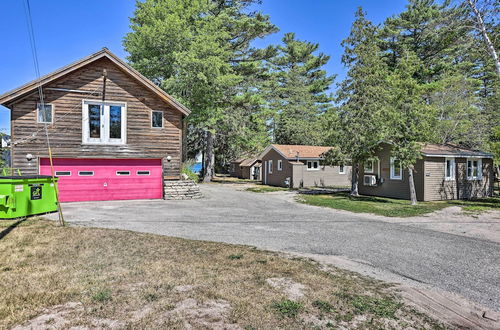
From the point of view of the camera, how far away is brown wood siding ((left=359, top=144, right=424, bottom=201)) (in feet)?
59.3

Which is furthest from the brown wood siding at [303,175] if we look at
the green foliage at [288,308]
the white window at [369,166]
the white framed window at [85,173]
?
the green foliage at [288,308]

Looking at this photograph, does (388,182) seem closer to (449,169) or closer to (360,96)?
(449,169)

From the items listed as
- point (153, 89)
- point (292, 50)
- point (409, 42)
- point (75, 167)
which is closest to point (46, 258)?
point (75, 167)

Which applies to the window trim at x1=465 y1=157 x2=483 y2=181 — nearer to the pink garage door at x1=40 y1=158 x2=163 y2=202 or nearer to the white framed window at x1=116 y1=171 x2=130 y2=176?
the pink garage door at x1=40 y1=158 x2=163 y2=202

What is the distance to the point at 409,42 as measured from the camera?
35719mm

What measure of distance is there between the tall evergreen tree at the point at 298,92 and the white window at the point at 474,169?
20812 millimetres

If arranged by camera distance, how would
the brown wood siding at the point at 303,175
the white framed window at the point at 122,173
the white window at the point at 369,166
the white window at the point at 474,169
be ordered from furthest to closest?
the brown wood siding at the point at 303,175 < the white window at the point at 369,166 < the white window at the point at 474,169 < the white framed window at the point at 122,173

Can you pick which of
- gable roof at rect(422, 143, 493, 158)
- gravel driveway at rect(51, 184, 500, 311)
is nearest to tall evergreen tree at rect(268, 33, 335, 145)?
gable roof at rect(422, 143, 493, 158)

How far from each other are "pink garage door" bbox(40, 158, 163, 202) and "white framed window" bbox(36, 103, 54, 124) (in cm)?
180

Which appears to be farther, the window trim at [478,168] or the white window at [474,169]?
the white window at [474,169]

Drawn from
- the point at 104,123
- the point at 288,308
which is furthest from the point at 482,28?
the point at 104,123

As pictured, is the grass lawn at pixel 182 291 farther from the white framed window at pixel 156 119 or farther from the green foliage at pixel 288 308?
the white framed window at pixel 156 119

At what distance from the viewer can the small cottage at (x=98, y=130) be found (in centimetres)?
1429

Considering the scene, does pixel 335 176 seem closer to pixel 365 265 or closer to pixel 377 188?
pixel 377 188
